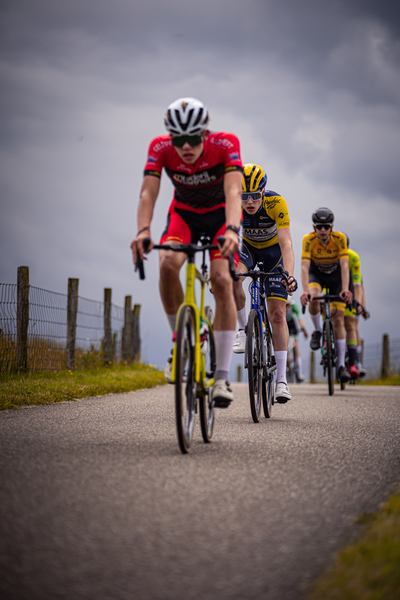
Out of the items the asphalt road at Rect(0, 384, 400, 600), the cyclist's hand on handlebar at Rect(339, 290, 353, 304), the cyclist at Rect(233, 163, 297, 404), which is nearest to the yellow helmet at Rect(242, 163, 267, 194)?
the cyclist at Rect(233, 163, 297, 404)

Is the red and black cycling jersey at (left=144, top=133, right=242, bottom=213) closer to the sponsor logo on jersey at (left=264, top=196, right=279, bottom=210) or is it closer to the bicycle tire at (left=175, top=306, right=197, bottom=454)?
the bicycle tire at (left=175, top=306, right=197, bottom=454)

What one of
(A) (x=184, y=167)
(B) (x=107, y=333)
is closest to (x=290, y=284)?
(A) (x=184, y=167)

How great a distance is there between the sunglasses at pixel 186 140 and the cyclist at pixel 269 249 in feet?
7.28

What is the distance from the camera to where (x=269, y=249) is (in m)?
6.88

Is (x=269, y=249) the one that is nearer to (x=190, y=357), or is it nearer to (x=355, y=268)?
(x=190, y=357)

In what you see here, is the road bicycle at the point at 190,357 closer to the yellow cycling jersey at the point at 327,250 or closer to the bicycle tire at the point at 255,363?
the bicycle tire at the point at 255,363

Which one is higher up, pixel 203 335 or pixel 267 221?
pixel 267 221

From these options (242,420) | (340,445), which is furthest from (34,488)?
(242,420)

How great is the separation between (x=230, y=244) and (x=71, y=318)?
343 inches

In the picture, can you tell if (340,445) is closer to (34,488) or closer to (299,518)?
(299,518)

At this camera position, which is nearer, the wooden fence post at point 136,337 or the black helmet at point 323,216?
the black helmet at point 323,216

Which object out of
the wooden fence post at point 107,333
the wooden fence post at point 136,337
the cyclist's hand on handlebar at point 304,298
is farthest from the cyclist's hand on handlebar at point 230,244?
the wooden fence post at point 136,337

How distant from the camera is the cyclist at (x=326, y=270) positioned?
10258 mm

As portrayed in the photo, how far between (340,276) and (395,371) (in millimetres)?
9613
